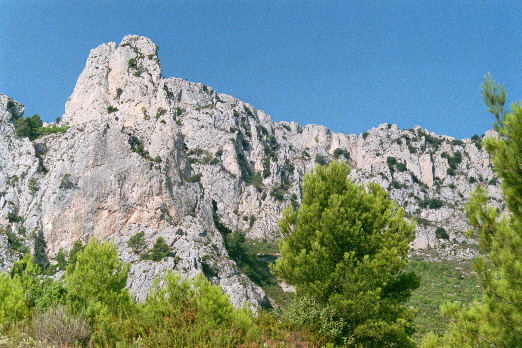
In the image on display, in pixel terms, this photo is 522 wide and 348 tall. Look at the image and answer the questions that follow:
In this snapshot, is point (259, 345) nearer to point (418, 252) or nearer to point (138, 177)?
point (138, 177)

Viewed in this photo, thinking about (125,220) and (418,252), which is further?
(418,252)

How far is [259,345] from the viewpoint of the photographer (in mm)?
8164

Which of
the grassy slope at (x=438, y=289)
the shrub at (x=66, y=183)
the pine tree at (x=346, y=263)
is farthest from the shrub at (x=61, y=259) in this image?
the pine tree at (x=346, y=263)

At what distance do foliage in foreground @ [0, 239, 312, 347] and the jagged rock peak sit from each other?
7183 cm

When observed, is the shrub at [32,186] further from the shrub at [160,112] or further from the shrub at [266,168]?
the shrub at [266,168]

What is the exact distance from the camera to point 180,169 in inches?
2628

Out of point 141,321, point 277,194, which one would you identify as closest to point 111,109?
point 277,194

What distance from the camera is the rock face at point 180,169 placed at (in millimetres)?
56094

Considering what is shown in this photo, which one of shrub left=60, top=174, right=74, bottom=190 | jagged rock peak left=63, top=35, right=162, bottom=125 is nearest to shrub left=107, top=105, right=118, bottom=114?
jagged rock peak left=63, top=35, right=162, bottom=125

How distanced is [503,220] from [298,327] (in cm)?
707

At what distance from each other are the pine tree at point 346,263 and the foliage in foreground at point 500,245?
4.60m

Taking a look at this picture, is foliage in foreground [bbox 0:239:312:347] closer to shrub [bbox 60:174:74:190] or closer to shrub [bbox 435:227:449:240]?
shrub [bbox 60:174:74:190]

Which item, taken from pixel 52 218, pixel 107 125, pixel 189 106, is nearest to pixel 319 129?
pixel 189 106

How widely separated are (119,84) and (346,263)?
8605 cm
